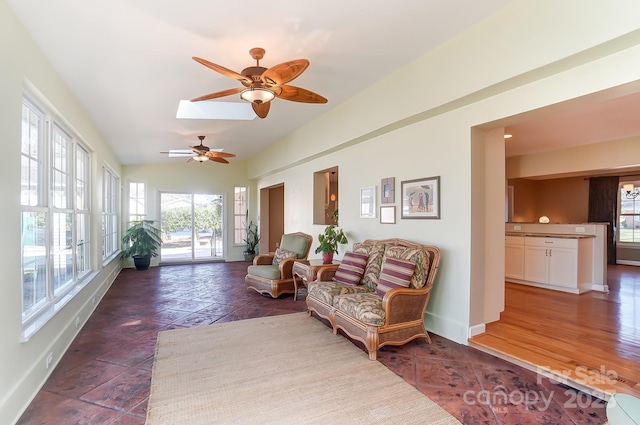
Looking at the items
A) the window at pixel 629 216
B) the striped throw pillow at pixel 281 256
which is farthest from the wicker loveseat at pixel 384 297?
the window at pixel 629 216

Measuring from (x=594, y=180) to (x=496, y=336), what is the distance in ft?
26.9

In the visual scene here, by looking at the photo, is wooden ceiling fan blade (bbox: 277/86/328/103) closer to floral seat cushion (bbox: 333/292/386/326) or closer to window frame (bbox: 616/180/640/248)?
floral seat cushion (bbox: 333/292/386/326)

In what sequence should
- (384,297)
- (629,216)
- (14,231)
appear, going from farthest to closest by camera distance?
1. (629,216)
2. (384,297)
3. (14,231)

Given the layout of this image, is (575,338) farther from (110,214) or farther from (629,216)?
(629,216)

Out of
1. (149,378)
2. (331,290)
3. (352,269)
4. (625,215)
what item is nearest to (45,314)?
(149,378)

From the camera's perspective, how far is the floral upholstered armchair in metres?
5.14

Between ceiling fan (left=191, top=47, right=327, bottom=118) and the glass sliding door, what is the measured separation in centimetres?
667

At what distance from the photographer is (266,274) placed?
5.22 meters

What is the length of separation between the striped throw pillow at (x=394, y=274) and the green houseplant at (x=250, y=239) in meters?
6.41

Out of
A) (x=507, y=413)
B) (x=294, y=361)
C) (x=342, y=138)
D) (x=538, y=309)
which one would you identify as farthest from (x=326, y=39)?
(x=538, y=309)

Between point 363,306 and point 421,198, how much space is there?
4.76 ft

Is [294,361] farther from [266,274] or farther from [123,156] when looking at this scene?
[123,156]

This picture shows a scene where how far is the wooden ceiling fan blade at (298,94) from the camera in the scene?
3.01 metres

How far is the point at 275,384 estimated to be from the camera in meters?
2.51
